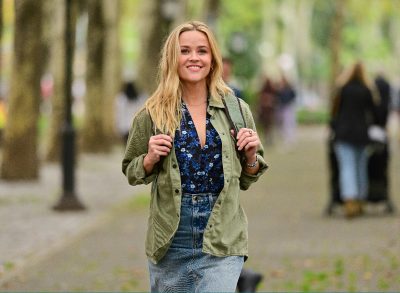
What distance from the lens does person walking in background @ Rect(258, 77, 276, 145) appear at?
34138 mm

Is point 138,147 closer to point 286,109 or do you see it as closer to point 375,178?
point 375,178

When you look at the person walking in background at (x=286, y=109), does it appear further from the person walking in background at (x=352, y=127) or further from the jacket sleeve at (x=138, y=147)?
the jacket sleeve at (x=138, y=147)

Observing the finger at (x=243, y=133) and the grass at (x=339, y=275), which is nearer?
the finger at (x=243, y=133)

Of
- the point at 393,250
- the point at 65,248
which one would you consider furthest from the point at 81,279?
the point at 393,250

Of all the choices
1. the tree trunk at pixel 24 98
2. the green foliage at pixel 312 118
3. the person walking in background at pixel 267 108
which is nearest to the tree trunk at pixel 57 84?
the tree trunk at pixel 24 98

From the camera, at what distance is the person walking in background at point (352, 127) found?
14852mm

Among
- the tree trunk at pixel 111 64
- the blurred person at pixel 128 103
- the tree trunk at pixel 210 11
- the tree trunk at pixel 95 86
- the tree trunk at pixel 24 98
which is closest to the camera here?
the tree trunk at pixel 24 98

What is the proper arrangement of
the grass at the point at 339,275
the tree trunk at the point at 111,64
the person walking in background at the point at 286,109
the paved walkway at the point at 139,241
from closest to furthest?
the grass at the point at 339,275 → the paved walkway at the point at 139,241 → the tree trunk at the point at 111,64 → the person walking in background at the point at 286,109

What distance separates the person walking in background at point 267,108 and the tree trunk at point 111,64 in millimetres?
3993

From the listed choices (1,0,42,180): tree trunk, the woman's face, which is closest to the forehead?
the woman's face

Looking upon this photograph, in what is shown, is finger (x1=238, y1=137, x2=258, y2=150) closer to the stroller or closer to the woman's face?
the woman's face

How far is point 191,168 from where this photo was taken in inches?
213

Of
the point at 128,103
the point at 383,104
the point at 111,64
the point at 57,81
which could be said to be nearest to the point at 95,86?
the point at 128,103

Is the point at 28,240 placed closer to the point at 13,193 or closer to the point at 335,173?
the point at 335,173
